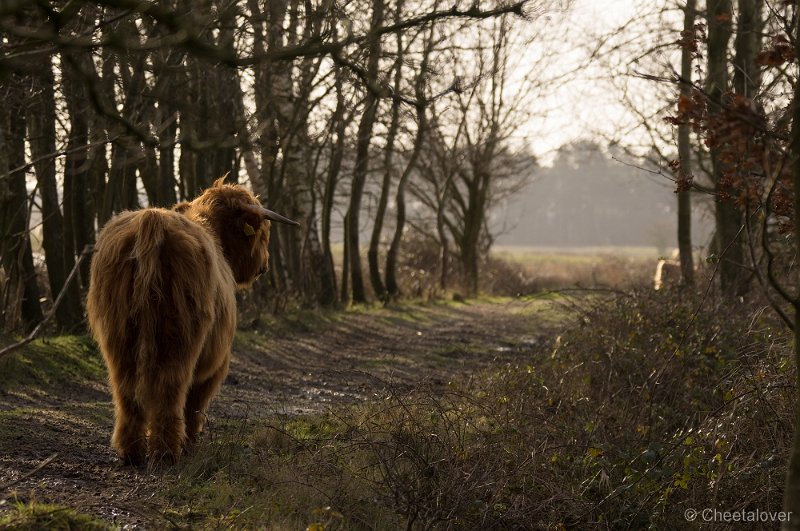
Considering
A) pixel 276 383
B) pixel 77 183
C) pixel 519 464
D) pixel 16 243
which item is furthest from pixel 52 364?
pixel 519 464

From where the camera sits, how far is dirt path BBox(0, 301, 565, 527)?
16.9ft

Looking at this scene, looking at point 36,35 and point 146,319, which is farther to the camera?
point 146,319

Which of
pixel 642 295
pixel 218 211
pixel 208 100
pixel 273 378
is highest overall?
pixel 208 100

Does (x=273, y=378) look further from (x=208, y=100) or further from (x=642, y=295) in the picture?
(x=208, y=100)

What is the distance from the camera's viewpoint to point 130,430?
227 inches

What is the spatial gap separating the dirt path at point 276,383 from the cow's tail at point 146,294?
66 centimetres

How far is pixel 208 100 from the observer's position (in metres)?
14.0

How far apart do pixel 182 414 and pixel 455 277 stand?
20.6 m

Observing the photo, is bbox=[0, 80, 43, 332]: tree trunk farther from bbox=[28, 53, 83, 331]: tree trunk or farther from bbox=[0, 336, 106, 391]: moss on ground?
bbox=[0, 336, 106, 391]: moss on ground

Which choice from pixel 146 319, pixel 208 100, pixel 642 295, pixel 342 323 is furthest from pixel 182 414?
pixel 342 323

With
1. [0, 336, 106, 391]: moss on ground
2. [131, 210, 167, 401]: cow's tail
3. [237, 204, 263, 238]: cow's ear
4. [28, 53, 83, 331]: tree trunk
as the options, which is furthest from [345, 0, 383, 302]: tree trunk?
[131, 210, 167, 401]: cow's tail

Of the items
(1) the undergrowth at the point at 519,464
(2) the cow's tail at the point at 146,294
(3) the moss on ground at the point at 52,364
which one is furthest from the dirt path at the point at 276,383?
(2) the cow's tail at the point at 146,294

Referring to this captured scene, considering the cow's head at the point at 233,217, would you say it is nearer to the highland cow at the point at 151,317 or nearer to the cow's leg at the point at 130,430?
the highland cow at the point at 151,317

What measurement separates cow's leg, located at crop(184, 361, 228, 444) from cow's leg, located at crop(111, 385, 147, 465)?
570mm
